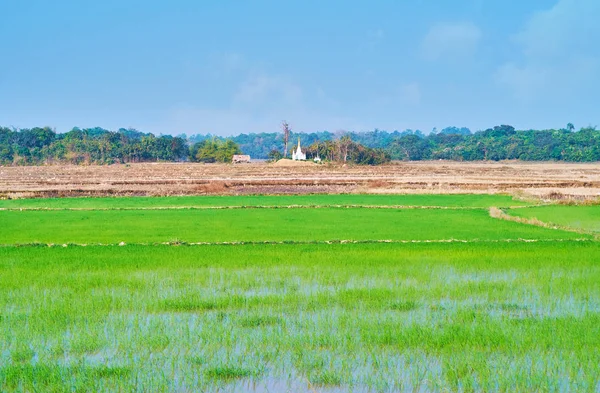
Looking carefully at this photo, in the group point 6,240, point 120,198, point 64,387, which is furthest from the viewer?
point 120,198

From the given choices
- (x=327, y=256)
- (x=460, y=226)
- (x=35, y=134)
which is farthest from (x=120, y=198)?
(x=35, y=134)

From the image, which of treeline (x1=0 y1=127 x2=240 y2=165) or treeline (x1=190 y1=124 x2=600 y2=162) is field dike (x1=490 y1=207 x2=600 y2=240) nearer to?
treeline (x1=190 y1=124 x2=600 y2=162)

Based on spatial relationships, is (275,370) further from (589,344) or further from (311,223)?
(311,223)

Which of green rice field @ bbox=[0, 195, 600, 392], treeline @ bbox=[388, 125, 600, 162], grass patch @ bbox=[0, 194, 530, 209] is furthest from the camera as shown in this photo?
treeline @ bbox=[388, 125, 600, 162]

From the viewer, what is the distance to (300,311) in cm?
716

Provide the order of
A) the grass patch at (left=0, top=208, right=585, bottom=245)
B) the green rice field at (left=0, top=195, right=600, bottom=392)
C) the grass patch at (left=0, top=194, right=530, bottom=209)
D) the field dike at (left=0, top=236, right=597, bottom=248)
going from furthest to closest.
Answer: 1. the grass patch at (left=0, top=194, right=530, bottom=209)
2. the grass patch at (left=0, top=208, right=585, bottom=245)
3. the field dike at (left=0, top=236, right=597, bottom=248)
4. the green rice field at (left=0, top=195, right=600, bottom=392)

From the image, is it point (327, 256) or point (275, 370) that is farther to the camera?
point (327, 256)

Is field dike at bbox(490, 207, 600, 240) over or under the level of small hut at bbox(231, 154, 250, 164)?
→ under

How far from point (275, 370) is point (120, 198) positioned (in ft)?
69.1

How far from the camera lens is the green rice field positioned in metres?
5.20

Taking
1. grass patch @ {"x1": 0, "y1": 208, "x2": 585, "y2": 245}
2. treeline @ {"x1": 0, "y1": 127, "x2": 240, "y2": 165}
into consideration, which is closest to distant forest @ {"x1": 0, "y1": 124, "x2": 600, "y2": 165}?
treeline @ {"x1": 0, "y1": 127, "x2": 240, "y2": 165}

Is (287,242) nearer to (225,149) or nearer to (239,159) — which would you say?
(239,159)

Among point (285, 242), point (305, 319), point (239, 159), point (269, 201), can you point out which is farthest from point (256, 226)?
point (239, 159)

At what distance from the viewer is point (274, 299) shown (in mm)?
7629
